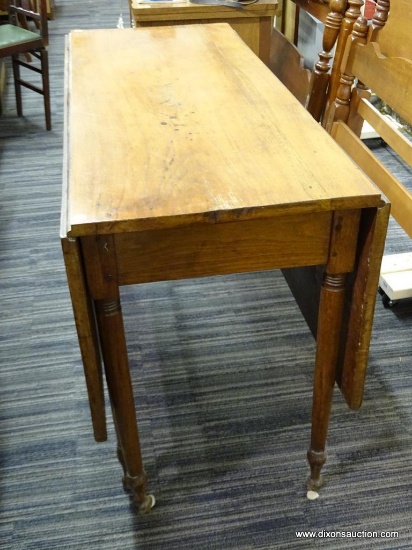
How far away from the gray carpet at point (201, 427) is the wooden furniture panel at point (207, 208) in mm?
94

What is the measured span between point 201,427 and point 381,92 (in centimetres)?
89

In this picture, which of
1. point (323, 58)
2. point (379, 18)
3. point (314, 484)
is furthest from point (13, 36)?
point (314, 484)

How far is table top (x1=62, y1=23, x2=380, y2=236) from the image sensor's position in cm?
87

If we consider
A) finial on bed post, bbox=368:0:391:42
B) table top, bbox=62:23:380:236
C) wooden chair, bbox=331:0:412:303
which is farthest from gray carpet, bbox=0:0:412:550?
finial on bed post, bbox=368:0:391:42

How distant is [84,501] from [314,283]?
69cm

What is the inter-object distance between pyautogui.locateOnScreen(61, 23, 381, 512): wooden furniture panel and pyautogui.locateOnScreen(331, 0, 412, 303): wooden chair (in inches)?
8.8

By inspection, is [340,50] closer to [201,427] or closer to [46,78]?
[201,427]

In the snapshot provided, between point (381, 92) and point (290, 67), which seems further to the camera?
point (290, 67)

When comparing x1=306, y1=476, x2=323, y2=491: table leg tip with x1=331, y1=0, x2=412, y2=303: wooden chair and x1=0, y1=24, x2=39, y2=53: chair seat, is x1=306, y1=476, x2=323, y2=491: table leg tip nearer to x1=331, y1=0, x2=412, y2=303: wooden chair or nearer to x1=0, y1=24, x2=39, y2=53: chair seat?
x1=331, y1=0, x2=412, y2=303: wooden chair

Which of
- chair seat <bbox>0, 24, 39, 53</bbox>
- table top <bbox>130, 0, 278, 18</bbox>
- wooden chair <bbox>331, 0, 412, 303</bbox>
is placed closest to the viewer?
wooden chair <bbox>331, 0, 412, 303</bbox>

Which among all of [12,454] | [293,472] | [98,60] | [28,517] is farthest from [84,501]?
[98,60]

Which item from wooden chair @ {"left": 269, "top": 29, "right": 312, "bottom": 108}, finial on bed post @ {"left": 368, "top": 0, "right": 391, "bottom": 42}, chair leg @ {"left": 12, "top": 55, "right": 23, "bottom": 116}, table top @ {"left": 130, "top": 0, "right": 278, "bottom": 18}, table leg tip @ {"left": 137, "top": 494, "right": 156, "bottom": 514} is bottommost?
table leg tip @ {"left": 137, "top": 494, "right": 156, "bottom": 514}

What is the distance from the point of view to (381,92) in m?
1.30

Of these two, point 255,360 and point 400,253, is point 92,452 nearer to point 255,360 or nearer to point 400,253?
point 255,360
